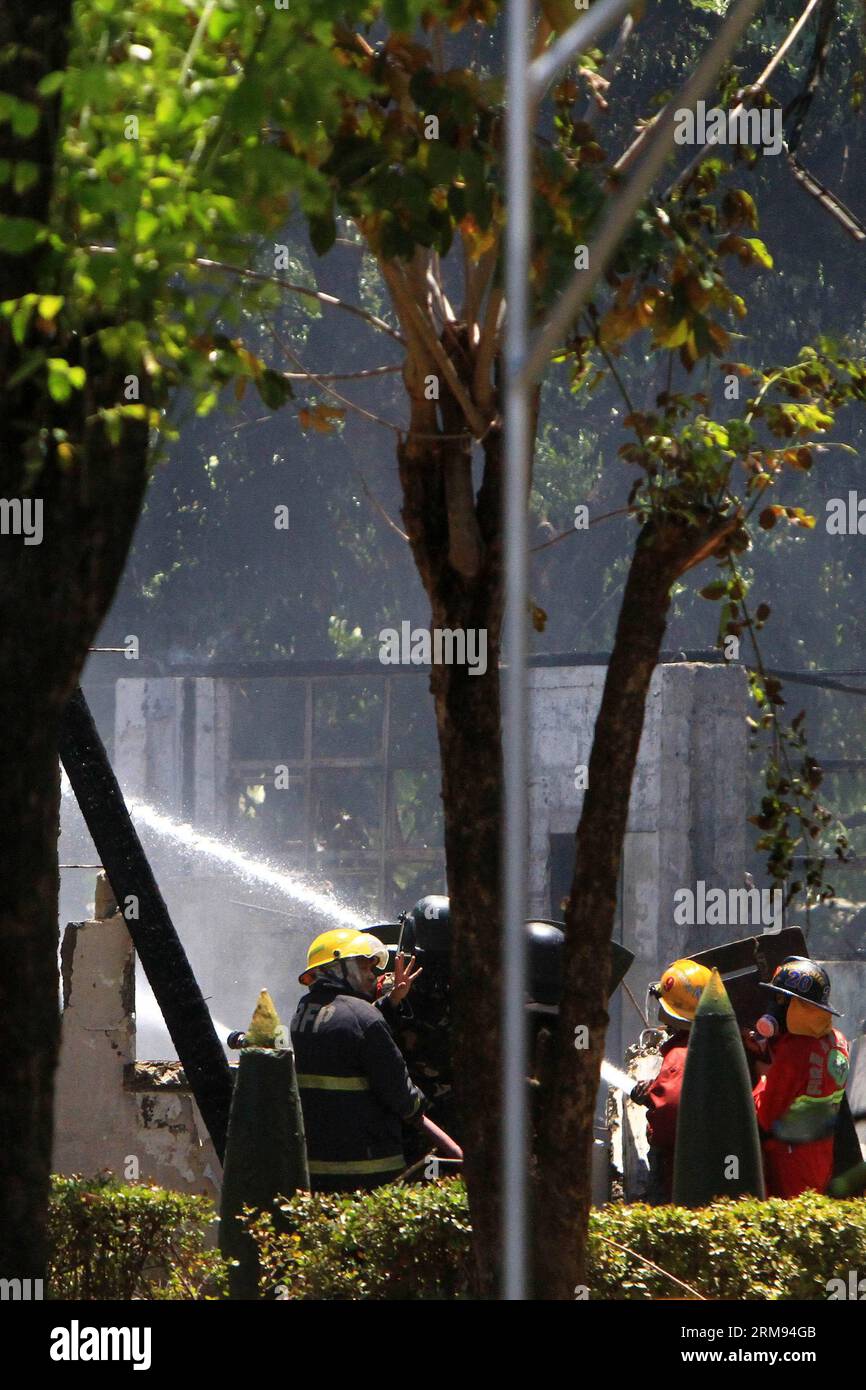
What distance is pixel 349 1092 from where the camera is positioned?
677 centimetres

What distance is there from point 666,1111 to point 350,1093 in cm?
144

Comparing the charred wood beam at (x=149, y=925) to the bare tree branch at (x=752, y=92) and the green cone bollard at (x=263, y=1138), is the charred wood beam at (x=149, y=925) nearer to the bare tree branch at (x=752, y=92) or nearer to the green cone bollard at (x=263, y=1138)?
the green cone bollard at (x=263, y=1138)

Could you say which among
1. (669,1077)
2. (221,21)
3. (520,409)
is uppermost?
(221,21)

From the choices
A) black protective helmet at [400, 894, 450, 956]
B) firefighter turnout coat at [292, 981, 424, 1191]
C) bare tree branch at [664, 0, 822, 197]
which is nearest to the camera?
bare tree branch at [664, 0, 822, 197]

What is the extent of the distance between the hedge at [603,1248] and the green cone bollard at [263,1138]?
0.14m

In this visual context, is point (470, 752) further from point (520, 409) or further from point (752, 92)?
point (752, 92)

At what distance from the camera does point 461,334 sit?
5.42 meters

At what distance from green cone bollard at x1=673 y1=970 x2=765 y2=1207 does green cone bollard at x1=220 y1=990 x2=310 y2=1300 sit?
1.34 meters

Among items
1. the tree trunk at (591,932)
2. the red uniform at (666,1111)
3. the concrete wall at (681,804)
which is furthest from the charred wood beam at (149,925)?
the concrete wall at (681,804)

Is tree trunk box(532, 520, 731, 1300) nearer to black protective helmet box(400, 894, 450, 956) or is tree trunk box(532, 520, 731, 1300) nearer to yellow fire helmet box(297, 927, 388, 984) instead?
yellow fire helmet box(297, 927, 388, 984)

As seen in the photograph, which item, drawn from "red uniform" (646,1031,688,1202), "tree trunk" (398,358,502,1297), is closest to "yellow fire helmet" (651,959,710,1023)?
"red uniform" (646,1031,688,1202)

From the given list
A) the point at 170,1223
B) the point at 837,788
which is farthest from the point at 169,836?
the point at 170,1223

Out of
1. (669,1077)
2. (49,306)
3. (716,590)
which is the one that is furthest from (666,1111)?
(49,306)

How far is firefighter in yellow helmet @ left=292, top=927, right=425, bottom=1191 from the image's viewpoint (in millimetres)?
6727
